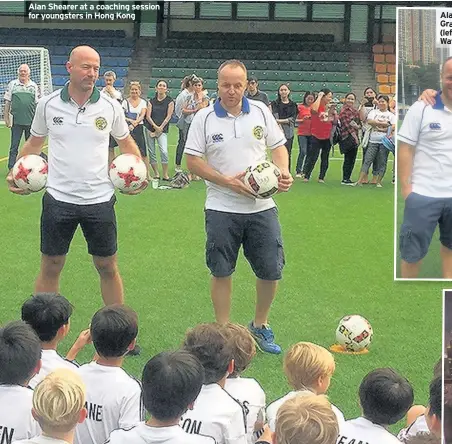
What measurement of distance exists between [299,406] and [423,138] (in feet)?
5.41

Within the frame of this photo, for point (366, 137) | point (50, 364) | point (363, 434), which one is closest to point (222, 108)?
point (50, 364)

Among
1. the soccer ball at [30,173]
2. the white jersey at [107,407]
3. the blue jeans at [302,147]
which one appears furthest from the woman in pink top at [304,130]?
the white jersey at [107,407]

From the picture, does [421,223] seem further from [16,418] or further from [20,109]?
[20,109]

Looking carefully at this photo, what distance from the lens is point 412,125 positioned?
3.56 meters

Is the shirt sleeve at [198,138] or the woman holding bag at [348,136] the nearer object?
the shirt sleeve at [198,138]

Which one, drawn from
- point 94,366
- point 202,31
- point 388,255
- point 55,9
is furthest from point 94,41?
point 94,366

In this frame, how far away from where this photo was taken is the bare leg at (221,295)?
4531 mm

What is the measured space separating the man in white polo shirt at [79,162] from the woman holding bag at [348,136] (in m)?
7.38

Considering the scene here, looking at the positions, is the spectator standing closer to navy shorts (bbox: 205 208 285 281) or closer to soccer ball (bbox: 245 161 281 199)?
navy shorts (bbox: 205 208 285 281)

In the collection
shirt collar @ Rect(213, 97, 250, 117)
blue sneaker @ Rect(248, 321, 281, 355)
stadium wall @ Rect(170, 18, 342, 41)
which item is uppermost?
stadium wall @ Rect(170, 18, 342, 41)

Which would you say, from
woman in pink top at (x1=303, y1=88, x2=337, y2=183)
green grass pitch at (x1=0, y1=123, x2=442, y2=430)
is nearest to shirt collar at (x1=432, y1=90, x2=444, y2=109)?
green grass pitch at (x1=0, y1=123, x2=442, y2=430)

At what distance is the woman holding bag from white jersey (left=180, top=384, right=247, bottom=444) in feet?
29.9

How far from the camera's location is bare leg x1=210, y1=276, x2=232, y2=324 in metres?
4.53

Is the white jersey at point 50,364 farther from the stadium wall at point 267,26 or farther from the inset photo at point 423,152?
the stadium wall at point 267,26
